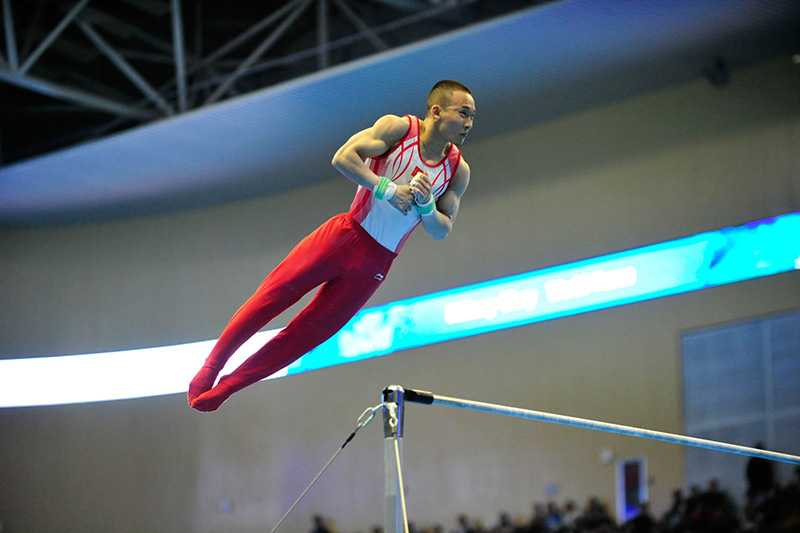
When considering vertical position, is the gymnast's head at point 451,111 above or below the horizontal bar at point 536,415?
above

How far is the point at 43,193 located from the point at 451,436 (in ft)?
21.1

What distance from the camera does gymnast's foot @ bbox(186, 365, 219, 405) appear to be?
3865mm

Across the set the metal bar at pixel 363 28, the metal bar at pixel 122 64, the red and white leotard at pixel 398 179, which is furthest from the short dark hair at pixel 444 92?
the metal bar at pixel 122 64

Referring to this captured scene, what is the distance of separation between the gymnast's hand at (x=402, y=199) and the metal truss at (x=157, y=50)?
558 cm

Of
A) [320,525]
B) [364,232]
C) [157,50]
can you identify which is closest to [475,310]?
[320,525]

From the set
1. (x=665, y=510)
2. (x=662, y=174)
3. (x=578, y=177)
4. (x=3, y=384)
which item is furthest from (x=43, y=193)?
(x=665, y=510)

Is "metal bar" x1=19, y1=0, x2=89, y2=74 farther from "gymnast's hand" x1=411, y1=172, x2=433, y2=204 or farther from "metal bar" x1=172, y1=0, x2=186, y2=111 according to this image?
"gymnast's hand" x1=411, y1=172, x2=433, y2=204

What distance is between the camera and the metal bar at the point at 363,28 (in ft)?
30.1

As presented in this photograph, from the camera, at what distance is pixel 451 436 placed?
9977mm

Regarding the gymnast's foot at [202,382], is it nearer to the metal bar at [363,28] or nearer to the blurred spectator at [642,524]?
the blurred spectator at [642,524]

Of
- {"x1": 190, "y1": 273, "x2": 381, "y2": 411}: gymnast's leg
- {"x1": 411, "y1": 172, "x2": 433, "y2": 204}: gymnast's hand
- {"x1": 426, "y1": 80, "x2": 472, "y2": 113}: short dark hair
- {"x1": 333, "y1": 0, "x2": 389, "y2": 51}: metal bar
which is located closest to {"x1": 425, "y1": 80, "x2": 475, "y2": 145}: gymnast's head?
{"x1": 426, "y1": 80, "x2": 472, "y2": 113}: short dark hair

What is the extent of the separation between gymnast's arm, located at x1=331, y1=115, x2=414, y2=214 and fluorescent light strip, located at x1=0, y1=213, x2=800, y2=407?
217 inches

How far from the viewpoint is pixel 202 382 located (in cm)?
388

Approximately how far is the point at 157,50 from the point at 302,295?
342 inches
